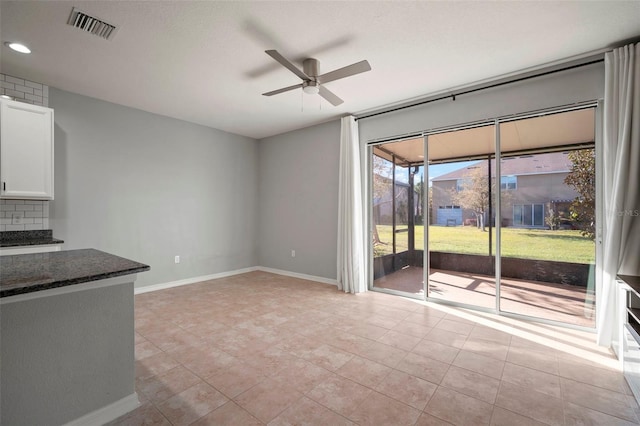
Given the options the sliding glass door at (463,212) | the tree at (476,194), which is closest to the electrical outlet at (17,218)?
the sliding glass door at (463,212)

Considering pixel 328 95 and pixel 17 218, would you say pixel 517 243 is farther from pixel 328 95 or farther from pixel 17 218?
pixel 17 218

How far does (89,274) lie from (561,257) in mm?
4512

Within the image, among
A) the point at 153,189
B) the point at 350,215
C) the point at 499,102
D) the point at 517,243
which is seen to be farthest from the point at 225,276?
the point at 499,102

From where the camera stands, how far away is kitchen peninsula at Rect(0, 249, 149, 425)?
54.4 inches

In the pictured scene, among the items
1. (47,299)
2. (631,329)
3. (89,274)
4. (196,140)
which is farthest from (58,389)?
(196,140)

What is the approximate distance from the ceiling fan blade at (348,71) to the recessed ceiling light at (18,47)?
2855 mm

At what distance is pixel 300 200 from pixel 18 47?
13.0ft

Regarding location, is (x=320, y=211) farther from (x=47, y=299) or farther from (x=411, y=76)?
(x=47, y=299)

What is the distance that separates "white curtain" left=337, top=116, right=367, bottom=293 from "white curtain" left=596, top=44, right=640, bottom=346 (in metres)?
2.77

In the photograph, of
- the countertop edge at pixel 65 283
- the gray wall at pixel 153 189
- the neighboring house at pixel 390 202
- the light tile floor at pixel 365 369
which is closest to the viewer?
the countertop edge at pixel 65 283

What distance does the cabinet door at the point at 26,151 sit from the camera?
9.71 ft

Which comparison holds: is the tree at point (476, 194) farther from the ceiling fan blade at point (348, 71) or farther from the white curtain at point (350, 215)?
the ceiling fan blade at point (348, 71)

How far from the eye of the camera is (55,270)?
1612 mm

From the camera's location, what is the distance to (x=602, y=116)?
284 cm
